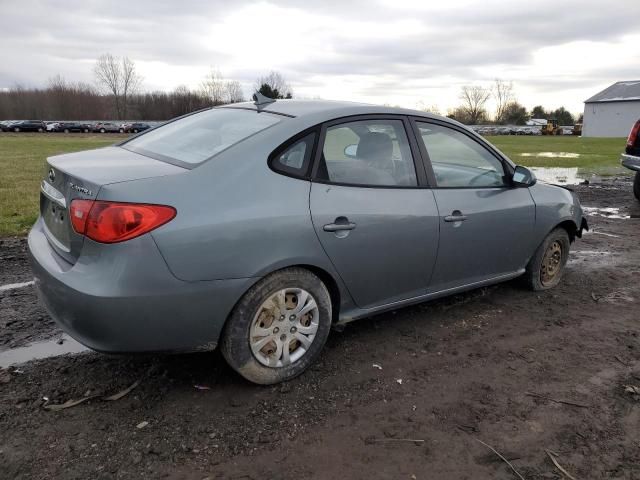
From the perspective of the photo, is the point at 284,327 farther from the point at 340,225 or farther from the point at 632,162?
the point at 632,162

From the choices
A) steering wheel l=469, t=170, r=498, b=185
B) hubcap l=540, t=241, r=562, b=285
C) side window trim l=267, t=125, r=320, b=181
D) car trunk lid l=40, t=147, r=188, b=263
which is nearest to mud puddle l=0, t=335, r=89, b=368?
car trunk lid l=40, t=147, r=188, b=263

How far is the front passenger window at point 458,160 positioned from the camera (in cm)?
382

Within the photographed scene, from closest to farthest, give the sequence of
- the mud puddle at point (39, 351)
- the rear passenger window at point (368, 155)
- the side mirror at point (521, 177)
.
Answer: the rear passenger window at point (368, 155), the mud puddle at point (39, 351), the side mirror at point (521, 177)

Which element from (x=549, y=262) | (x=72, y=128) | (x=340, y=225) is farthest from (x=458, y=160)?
(x=72, y=128)

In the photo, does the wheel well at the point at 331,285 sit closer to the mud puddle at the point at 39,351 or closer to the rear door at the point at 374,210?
the rear door at the point at 374,210

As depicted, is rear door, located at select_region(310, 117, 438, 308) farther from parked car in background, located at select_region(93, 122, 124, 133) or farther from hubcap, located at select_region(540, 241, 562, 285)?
parked car in background, located at select_region(93, 122, 124, 133)

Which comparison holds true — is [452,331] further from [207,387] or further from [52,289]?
[52,289]

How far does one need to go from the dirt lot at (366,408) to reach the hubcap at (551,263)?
0.62 m

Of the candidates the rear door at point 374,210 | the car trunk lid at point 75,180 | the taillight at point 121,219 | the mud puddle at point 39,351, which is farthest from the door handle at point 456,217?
the mud puddle at point 39,351

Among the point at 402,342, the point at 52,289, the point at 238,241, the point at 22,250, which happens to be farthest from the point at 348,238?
the point at 22,250

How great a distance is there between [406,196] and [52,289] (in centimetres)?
218

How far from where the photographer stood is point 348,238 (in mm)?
3219

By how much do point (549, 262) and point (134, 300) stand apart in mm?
3751

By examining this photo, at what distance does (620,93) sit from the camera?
68.9m
